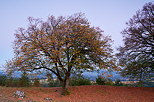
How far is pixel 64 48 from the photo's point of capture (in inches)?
455

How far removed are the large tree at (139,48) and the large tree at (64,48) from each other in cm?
241

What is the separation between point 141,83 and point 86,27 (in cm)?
666

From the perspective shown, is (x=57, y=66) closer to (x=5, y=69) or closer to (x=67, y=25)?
(x=67, y=25)

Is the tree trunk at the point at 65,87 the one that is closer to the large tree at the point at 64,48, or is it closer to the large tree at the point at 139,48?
the large tree at the point at 64,48

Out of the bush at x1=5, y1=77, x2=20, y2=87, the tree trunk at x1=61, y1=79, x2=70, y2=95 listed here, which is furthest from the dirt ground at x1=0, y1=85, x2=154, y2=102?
the bush at x1=5, y1=77, x2=20, y2=87

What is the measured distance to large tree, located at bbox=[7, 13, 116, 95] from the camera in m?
11.6

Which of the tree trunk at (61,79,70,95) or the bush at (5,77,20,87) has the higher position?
the bush at (5,77,20,87)

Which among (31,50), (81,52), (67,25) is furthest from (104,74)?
(31,50)

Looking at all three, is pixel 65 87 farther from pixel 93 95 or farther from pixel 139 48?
pixel 139 48

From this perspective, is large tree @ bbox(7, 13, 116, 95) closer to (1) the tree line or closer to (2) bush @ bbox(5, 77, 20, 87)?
(1) the tree line

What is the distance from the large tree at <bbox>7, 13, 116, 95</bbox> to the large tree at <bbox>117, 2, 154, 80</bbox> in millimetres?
2408

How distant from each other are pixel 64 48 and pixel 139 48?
23.5 ft

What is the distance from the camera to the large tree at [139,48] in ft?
44.7

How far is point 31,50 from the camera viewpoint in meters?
11.5
